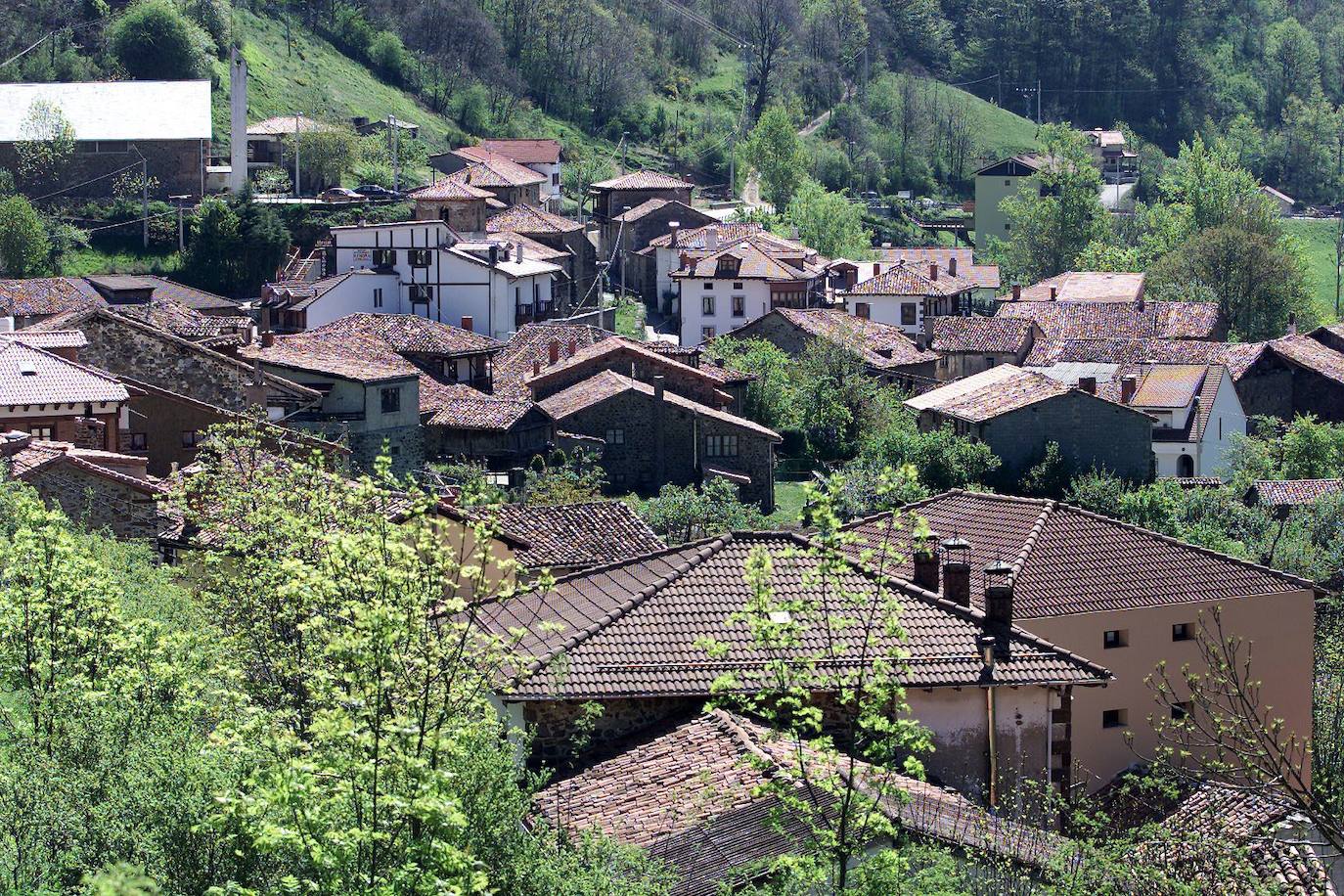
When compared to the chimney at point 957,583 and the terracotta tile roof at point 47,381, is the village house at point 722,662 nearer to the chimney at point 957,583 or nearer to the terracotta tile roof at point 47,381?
the chimney at point 957,583

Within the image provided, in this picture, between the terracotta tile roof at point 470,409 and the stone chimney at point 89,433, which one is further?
the terracotta tile roof at point 470,409

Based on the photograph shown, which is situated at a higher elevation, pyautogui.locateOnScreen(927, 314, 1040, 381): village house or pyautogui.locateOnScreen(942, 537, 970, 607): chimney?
pyautogui.locateOnScreen(942, 537, 970, 607): chimney

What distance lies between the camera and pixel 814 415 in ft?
189

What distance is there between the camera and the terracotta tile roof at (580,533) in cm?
3106

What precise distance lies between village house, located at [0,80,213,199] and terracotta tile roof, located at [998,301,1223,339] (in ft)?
101

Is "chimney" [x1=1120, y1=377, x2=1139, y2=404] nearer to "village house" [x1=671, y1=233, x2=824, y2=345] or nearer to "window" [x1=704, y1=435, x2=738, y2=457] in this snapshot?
"window" [x1=704, y1=435, x2=738, y2=457]

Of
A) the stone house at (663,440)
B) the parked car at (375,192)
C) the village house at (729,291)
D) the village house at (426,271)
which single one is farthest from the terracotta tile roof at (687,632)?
the parked car at (375,192)

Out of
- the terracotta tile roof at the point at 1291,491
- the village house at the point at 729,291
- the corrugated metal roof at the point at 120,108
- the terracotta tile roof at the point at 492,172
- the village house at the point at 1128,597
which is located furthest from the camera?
the terracotta tile roof at the point at 492,172

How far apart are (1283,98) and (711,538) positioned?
5485 inches

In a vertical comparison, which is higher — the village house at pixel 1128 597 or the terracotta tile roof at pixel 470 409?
the village house at pixel 1128 597

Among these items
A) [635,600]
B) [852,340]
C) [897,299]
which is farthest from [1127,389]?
[635,600]

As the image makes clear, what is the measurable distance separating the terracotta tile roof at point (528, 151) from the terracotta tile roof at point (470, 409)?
4014cm

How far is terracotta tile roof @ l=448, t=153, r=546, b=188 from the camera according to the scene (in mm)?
81000

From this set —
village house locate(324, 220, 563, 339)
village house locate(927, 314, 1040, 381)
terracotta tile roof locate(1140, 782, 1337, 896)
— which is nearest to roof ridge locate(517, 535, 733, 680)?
terracotta tile roof locate(1140, 782, 1337, 896)
